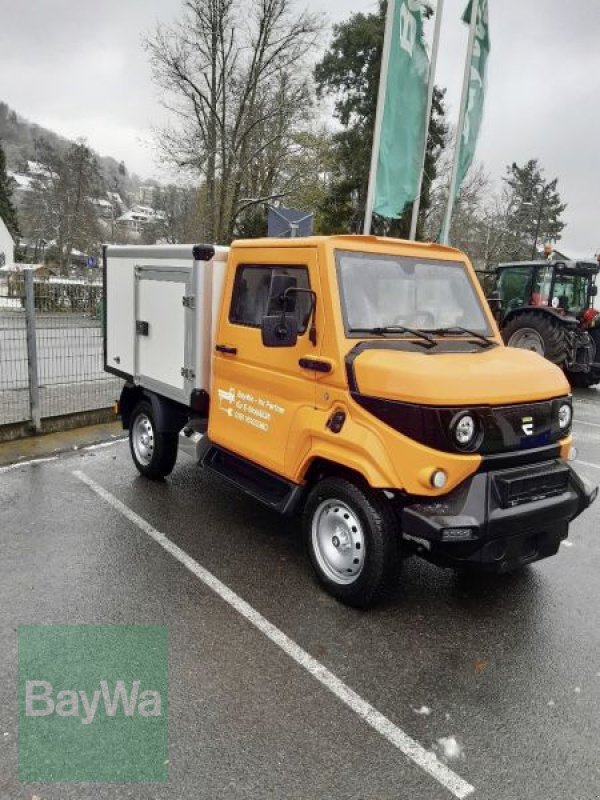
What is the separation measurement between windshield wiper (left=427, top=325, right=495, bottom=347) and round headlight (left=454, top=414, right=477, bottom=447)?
1048 millimetres

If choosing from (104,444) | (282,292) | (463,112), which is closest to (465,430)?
(282,292)

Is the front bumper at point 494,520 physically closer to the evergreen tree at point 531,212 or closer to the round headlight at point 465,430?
the round headlight at point 465,430

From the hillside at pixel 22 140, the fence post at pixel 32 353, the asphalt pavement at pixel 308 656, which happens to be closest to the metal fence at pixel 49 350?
the fence post at pixel 32 353

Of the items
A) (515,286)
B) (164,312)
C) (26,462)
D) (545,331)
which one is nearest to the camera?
(164,312)

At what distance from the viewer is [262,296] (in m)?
4.47

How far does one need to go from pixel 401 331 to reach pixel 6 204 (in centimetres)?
6279

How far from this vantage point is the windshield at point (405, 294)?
13.0 ft

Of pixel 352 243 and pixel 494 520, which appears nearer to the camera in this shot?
pixel 494 520

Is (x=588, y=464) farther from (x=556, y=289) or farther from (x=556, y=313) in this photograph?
(x=556, y=289)

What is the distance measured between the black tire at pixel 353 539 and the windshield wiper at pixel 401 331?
1.00m

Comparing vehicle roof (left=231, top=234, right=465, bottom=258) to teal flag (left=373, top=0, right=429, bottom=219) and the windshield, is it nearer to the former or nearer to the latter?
the windshield

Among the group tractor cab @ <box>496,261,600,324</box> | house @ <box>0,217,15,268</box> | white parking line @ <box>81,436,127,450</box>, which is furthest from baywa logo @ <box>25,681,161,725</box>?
house @ <box>0,217,15,268</box>

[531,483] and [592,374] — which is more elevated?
[531,483]

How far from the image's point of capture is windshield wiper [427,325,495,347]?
4.25m
